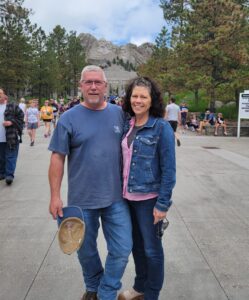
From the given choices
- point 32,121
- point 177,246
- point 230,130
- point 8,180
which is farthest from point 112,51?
point 177,246

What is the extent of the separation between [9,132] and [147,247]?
5.03m

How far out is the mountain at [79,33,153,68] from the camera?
416 ft

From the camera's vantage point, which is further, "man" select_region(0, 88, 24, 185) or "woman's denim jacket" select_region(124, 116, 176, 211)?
"man" select_region(0, 88, 24, 185)

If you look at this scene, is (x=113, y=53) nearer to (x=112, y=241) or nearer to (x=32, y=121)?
(x=32, y=121)

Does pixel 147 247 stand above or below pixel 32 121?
below

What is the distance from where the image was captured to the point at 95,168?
2.81 metres

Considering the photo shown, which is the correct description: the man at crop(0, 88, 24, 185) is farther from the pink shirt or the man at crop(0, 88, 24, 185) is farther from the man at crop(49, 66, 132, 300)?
the pink shirt

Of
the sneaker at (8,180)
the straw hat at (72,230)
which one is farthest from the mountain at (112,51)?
the straw hat at (72,230)

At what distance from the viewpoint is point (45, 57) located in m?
46.8

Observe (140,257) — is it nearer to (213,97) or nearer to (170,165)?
(170,165)

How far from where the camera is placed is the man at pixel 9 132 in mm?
7332

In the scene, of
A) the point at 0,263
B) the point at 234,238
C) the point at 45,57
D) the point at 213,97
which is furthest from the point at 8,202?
the point at 45,57

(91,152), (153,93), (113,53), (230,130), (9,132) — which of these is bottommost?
(230,130)

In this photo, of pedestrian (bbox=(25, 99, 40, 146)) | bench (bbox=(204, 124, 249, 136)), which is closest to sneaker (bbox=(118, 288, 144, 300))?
pedestrian (bbox=(25, 99, 40, 146))
